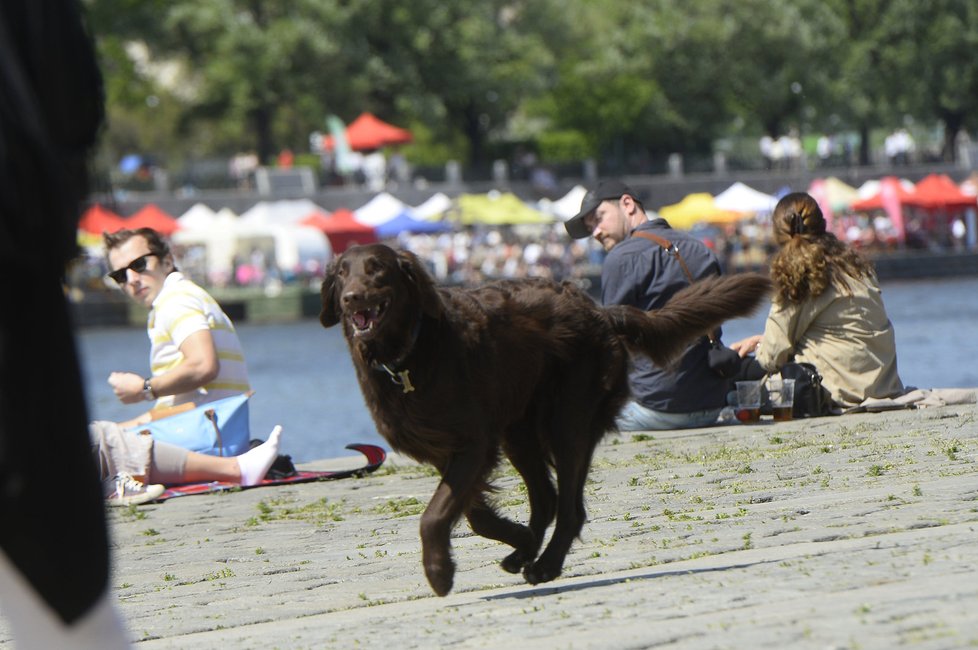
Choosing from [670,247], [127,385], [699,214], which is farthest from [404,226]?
[127,385]

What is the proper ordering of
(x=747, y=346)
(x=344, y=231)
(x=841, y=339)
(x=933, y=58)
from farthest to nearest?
(x=933, y=58) → (x=344, y=231) → (x=747, y=346) → (x=841, y=339)

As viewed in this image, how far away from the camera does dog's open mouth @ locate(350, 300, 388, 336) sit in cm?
616

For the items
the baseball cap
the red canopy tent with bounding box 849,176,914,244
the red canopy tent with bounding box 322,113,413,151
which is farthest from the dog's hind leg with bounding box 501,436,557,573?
the red canopy tent with bounding box 322,113,413,151

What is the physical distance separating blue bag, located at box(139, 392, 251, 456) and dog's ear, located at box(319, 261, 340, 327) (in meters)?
4.19

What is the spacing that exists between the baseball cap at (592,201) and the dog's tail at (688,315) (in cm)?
443

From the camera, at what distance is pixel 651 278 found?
11.3 meters

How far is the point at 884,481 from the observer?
8.18 meters

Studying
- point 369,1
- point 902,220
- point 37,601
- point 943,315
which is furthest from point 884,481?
point 369,1

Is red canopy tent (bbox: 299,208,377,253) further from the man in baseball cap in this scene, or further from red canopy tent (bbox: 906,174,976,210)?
the man in baseball cap

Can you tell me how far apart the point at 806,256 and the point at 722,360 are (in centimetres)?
88

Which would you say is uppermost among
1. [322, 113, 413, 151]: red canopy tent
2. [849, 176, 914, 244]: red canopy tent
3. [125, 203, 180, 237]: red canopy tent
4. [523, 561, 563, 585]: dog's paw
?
[523, 561, 563, 585]: dog's paw

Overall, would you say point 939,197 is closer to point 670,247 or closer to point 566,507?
point 670,247

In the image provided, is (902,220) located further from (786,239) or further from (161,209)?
(786,239)

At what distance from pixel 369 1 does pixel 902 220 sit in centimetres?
2539
